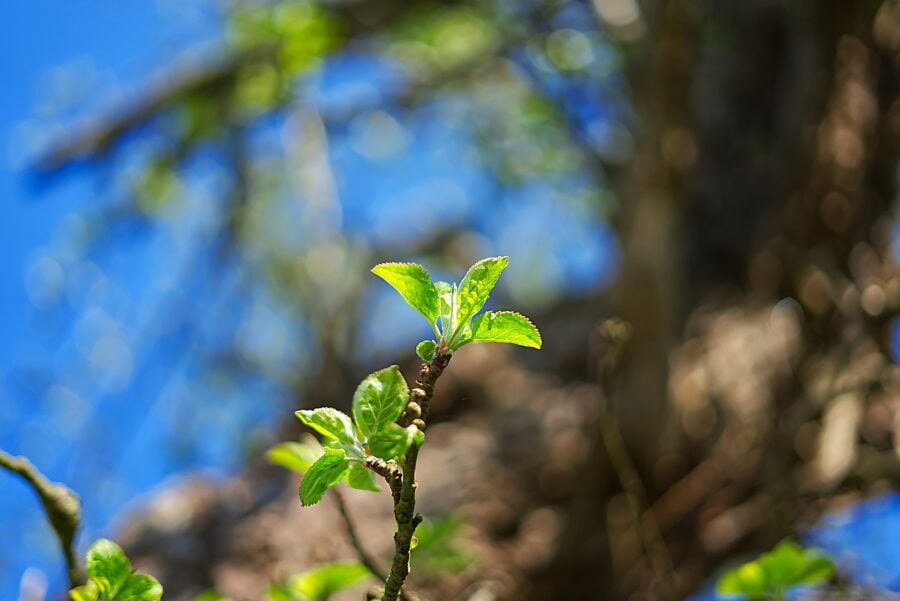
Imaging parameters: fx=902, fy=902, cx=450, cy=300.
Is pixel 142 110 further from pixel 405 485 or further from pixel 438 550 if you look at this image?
pixel 405 485

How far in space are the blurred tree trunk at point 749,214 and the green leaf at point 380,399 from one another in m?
1.25

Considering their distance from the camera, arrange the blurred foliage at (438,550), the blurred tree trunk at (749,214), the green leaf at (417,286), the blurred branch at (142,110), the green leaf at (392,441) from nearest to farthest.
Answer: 1. the green leaf at (392,441)
2. the green leaf at (417,286)
3. the blurred foliage at (438,550)
4. the blurred tree trunk at (749,214)
5. the blurred branch at (142,110)

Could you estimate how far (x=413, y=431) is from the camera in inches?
23.6

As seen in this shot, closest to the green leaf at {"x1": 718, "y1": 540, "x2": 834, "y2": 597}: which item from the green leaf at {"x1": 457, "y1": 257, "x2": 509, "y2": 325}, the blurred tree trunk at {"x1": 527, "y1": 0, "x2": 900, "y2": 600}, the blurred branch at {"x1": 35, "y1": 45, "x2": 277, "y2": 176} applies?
the green leaf at {"x1": 457, "y1": 257, "x2": 509, "y2": 325}

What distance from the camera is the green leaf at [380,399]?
0.65 metres

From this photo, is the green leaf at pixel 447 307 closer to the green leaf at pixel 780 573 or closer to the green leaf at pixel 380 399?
the green leaf at pixel 380 399

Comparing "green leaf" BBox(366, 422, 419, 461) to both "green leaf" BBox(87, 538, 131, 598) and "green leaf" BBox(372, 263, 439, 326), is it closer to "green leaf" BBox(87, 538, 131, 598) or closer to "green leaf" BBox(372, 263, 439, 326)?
"green leaf" BBox(372, 263, 439, 326)

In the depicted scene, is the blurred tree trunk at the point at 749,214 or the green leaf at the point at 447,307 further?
the blurred tree trunk at the point at 749,214

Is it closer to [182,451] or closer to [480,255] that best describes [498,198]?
[480,255]

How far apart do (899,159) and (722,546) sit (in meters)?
1.64

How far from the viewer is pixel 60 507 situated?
0.79m

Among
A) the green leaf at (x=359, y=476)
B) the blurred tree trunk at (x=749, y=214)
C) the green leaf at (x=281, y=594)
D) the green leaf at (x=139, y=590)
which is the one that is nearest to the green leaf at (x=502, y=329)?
the green leaf at (x=359, y=476)

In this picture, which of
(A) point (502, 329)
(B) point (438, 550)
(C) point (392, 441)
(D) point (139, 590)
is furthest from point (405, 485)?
(B) point (438, 550)

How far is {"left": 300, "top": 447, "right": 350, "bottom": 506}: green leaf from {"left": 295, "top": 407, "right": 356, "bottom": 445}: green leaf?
0.05ft
